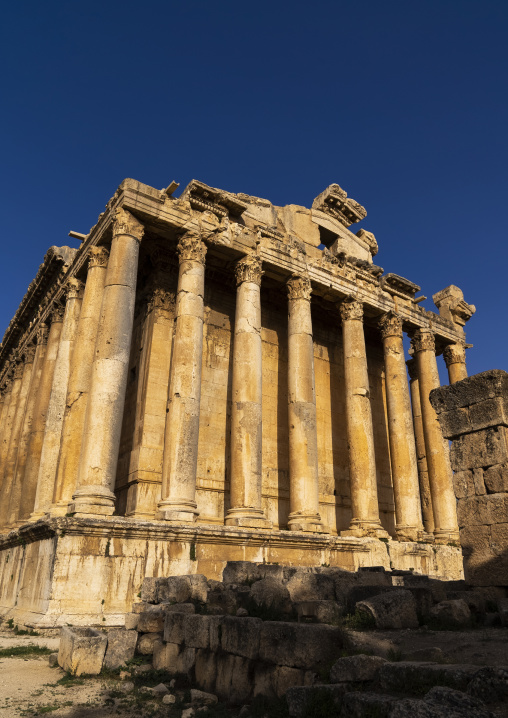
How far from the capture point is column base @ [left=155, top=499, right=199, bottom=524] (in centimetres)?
1244

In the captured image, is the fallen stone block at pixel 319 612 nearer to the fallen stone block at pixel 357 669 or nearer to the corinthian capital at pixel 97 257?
the fallen stone block at pixel 357 669

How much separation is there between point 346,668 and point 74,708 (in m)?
3.07

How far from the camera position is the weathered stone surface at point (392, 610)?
6316 millimetres

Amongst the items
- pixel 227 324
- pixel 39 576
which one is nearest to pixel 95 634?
pixel 39 576

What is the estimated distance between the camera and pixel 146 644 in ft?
25.6

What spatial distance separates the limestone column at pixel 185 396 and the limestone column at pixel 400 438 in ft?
26.0

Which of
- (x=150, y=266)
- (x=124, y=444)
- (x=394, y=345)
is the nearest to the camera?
(x=124, y=444)

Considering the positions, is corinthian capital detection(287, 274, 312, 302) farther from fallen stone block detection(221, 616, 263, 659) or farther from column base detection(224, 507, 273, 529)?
fallen stone block detection(221, 616, 263, 659)

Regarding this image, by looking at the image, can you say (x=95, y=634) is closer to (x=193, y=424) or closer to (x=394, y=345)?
(x=193, y=424)

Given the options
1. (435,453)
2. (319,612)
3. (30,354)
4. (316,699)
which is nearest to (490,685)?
(316,699)

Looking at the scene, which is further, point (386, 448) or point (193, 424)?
point (386, 448)

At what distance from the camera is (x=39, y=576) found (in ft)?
36.5

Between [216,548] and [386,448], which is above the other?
[386,448]

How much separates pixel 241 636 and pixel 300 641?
1.00 metres
